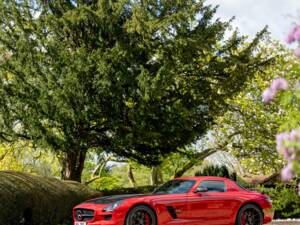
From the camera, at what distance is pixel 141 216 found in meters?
12.7

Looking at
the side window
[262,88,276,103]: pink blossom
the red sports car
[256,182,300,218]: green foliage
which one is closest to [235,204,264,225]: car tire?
the red sports car

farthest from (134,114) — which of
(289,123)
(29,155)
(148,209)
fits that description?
(29,155)

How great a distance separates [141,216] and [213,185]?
2.32m

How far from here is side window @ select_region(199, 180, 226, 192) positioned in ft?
45.5

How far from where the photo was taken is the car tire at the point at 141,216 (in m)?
12.4

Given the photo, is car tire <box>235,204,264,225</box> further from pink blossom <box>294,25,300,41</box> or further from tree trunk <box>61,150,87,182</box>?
tree trunk <box>61,150,87,182</box>

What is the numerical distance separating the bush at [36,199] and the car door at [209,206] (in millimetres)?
4161

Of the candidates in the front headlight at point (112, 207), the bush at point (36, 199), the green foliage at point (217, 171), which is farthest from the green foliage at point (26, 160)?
the front headlight at point (112, 207)

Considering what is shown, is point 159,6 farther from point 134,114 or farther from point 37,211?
point 37,211

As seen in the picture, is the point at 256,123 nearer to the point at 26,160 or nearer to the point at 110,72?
the point at 26,160

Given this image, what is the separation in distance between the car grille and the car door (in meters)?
2.32

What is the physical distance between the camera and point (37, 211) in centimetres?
1475

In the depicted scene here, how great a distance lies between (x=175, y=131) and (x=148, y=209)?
30.9ft

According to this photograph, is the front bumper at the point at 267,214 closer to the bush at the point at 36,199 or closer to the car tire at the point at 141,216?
the car tire at the point at 141,216
